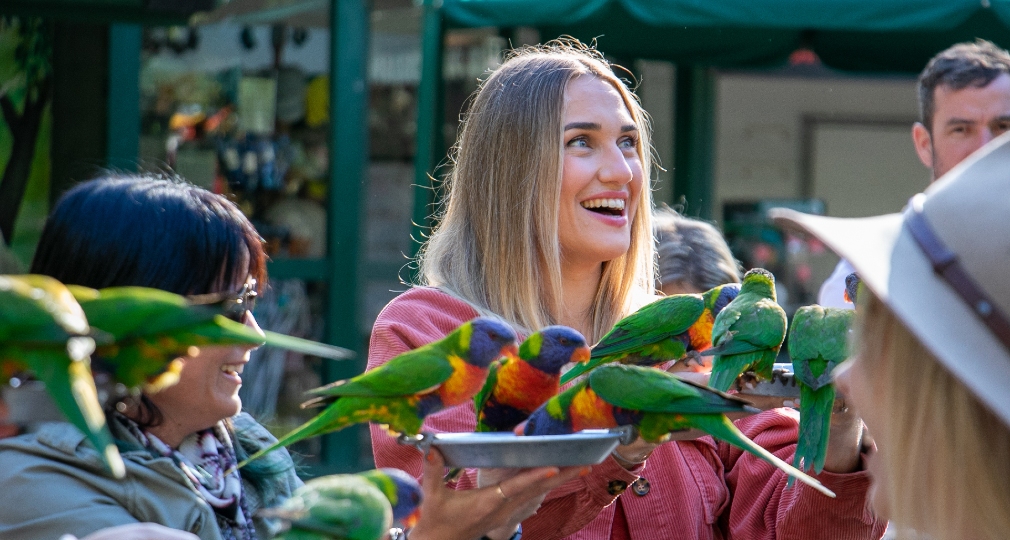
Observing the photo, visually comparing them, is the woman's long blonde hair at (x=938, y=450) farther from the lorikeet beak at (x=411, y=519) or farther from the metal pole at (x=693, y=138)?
the metal pole at (x=693, y=138)

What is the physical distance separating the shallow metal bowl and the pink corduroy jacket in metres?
0.28

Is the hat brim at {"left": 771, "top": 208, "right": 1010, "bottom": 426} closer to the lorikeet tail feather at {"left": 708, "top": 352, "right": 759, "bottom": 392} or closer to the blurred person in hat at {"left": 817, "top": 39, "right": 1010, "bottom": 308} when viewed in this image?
Result: the lorikeet tail feather at {"left": 708, "top": 352, "right": 759, "bottom": 392}

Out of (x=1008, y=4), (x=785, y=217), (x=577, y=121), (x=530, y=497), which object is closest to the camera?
(x=785, y=217)

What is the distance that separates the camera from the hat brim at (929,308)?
102 centimetres

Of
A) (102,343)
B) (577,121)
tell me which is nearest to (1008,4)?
(577,121)

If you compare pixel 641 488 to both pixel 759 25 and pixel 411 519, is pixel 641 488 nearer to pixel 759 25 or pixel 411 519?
pixel 411 519

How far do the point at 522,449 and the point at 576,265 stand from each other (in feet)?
2.94

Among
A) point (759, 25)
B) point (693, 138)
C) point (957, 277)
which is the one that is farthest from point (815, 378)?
point (693, 138)

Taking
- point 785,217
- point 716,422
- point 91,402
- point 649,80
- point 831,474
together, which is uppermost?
point 649,80

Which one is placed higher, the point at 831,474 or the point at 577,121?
the point at 577,121

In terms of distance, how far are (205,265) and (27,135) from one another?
3.61 meters

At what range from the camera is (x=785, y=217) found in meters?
1.23

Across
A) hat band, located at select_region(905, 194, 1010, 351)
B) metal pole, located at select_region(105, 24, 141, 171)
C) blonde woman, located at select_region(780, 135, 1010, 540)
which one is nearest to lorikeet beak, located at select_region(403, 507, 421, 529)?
blonde woman, located at select_region(780, 135, 1010, 540)

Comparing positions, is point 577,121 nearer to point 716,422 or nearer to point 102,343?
point 716,422
